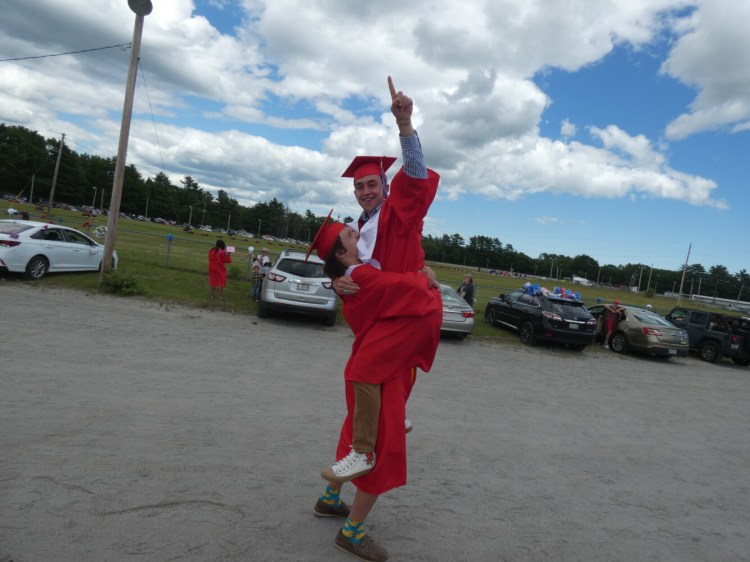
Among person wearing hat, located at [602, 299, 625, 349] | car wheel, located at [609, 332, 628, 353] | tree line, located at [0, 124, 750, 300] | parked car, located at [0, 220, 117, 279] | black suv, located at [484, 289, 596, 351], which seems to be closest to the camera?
parked car, located at [0, 220, 117, 279]

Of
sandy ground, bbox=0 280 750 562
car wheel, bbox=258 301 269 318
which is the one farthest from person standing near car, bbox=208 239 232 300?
sandy ground, bbox=0 280 750 562

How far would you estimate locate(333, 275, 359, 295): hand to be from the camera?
260 cm

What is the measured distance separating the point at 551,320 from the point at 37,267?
556 inches

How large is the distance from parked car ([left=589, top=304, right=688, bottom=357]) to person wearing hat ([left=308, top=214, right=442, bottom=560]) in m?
13.9

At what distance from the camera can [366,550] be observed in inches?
105

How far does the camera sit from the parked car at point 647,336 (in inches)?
553

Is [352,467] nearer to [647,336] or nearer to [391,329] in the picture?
[391,329]

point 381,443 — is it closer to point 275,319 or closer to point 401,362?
point 401,362

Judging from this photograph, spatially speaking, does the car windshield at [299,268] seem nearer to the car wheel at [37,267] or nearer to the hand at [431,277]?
the car wheel at [37,267]

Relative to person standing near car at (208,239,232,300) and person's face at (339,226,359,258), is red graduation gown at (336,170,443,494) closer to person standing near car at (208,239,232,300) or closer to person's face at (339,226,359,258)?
person's face at (339,226,359,258)

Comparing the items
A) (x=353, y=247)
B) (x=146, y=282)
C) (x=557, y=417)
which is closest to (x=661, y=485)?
(x=557, y=417)

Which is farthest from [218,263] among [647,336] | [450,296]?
[647,336]

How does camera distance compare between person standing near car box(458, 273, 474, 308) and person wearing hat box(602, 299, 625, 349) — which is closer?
person wearing hat box(602, 299, 625, 349)

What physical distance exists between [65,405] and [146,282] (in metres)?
10.4
